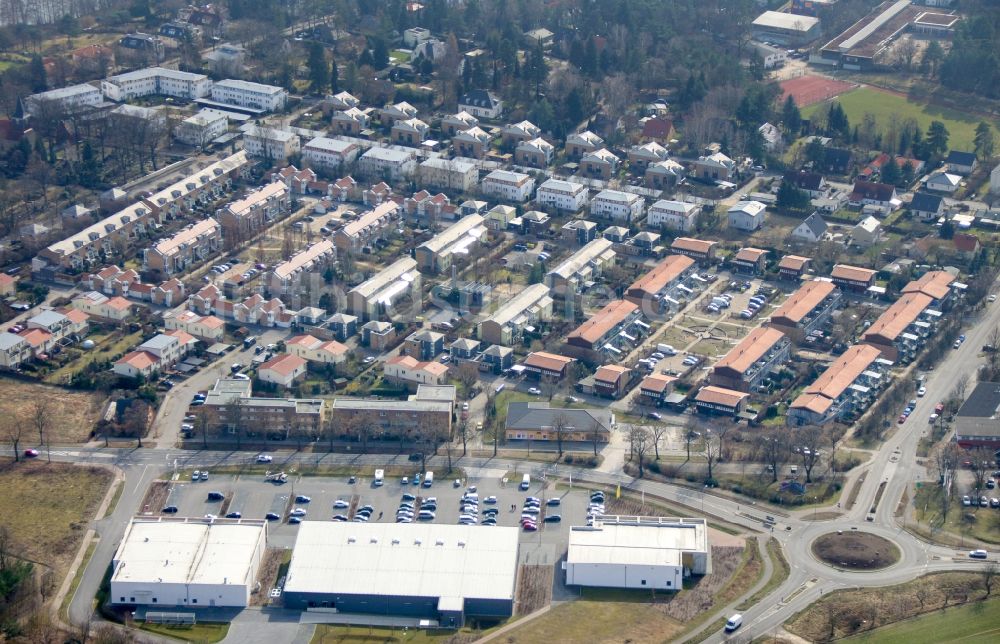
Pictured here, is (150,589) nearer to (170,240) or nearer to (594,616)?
(594,616)

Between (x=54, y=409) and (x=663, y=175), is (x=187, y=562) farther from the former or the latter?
(x=663, y=175)

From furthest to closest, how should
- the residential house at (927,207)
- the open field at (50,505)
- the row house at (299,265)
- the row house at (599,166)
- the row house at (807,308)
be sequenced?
the row house at (599,166) → the residential house at (927,207) → the row house at (299,265) → the row house at (807,308) → the open field at (50,505)

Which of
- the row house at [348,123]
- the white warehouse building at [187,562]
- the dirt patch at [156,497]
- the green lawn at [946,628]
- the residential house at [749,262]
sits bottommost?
the green lawn at [946,628]

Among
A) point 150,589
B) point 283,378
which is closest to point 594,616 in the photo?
point 150,589

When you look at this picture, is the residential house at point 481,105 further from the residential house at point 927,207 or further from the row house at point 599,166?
the residential house at point 927,207

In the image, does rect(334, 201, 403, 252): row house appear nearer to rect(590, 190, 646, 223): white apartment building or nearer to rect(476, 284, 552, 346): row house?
rect(476, 284, 552, 346): row house

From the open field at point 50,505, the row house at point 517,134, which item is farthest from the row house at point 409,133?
the open field at point 50,505
